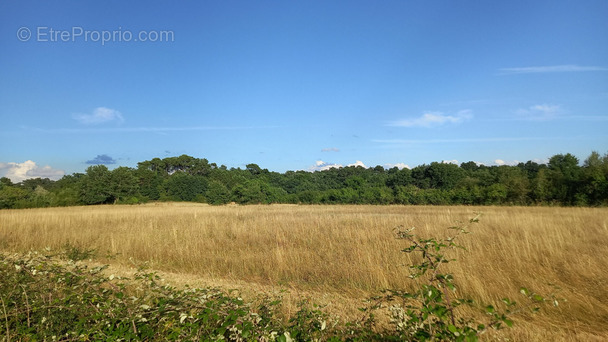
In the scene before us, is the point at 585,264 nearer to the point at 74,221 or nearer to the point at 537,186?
the point at 74,221

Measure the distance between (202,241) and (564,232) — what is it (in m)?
9.89

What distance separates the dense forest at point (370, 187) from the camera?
95.8 ft

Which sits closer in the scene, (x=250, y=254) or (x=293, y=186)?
(x=250, y=254)

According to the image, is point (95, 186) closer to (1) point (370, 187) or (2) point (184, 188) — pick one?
(2) point (184, 188)

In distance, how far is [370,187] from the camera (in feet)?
168

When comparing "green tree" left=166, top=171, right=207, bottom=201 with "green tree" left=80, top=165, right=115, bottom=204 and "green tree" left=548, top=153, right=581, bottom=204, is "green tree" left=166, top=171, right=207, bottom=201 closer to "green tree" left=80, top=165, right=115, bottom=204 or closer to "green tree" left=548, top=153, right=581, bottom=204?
"green tree" left=80, top=165, right=115, bottom=204

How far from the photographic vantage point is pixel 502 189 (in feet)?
108

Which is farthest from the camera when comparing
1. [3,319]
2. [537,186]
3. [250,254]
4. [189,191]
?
[189,191]

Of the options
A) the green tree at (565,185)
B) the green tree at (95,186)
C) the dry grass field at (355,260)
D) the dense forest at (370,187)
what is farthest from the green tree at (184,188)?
the green tree at (565,185)

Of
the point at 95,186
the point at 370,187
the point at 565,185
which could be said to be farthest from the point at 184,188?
the point at 565,185

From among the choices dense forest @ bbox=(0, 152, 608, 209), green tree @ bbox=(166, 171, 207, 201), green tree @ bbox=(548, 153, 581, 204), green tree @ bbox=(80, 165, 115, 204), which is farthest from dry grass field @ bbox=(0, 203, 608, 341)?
green tree @ bbox=(166, 171, 207, 201)

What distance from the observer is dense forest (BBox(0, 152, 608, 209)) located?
29.2m

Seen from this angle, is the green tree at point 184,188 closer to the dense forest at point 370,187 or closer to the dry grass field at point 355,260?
the dense forest at point 370,187

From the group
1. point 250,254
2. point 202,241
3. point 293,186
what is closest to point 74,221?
point 202,241
